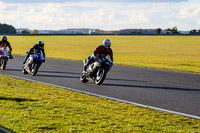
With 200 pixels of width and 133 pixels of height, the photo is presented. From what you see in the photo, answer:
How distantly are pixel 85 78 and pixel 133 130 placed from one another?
7.64 meters

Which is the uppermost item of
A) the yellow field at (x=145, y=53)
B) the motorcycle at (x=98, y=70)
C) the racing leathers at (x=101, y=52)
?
the racing leathers at (x=101, y=52)

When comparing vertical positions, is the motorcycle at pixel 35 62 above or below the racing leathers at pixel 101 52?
below

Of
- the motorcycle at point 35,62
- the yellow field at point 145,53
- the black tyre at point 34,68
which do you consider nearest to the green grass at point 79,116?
the motorcycle at point 35,62

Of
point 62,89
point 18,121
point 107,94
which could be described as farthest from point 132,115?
point 62,89

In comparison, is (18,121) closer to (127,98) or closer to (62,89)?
(127,98)

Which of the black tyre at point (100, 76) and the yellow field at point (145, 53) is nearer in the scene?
the black tyre at point (100, 76)

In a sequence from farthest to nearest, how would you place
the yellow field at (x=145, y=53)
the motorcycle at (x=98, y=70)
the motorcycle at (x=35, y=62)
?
the yellow field at (x=145, y=53) → the motorcycle at (x=35, y=62) → the motorcycle at (x=98, y=70)

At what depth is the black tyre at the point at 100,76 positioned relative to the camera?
12.8 metres

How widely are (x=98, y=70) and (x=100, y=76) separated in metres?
0.25

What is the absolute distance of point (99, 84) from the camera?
42.9 ft

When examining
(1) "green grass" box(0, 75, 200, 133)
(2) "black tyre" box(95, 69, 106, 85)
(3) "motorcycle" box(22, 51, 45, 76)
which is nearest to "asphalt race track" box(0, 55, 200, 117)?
(2) "black tyre" box(95, 69, 106, 85)

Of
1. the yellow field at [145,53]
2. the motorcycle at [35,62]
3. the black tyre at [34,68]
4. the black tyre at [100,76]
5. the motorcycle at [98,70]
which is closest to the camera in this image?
the motorcycle at [98,70]

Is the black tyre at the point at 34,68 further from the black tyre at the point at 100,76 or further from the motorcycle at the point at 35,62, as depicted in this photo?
the black tyre at the point at 100,76

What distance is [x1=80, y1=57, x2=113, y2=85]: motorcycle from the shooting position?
1259 centimetres
